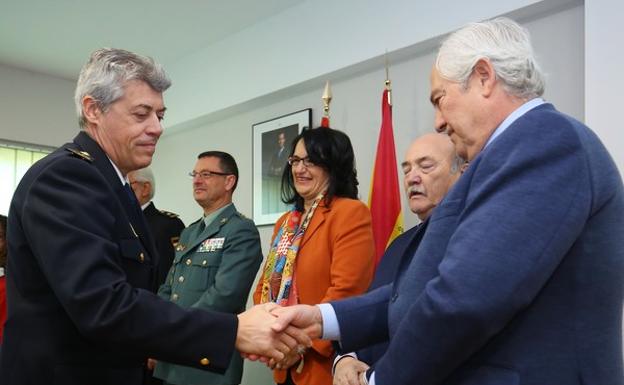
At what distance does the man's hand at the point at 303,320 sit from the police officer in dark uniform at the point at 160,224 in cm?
208

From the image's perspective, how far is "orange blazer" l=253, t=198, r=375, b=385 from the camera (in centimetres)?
208

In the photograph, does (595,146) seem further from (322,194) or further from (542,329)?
(322,194)

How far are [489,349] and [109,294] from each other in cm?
74

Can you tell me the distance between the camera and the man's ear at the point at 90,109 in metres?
1.41

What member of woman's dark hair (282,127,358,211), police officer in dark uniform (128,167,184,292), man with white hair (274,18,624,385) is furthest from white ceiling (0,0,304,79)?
man with white hair (274,18,624,385)

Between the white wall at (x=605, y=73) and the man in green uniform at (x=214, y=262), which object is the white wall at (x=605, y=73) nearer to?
the white wall at (x=605, y=73)

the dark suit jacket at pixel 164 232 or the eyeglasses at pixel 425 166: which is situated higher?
the eyeglasses at pixel 425 166

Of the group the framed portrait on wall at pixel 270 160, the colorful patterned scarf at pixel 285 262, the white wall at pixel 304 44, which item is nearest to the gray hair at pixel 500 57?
the colorful patterned scarf at pixel 285 262

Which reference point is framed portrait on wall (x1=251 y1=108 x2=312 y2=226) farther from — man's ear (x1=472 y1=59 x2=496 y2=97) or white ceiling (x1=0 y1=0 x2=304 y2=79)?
man's ear (x1=472 y1=59 x2=496 y2=97)

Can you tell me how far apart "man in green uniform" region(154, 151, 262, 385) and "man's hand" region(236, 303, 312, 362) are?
3.71 ft

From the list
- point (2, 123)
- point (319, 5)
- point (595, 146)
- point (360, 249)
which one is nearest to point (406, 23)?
point (319, 5)

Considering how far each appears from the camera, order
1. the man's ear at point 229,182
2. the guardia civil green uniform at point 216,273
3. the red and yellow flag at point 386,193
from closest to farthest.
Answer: the guardia civil green uniform at point 216,273, the red and yellow flag at point 386,193, the man's ear at point 229,182

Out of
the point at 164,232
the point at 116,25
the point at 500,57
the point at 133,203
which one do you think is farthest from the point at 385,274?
the point at 116,25

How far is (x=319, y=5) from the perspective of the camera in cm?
364
